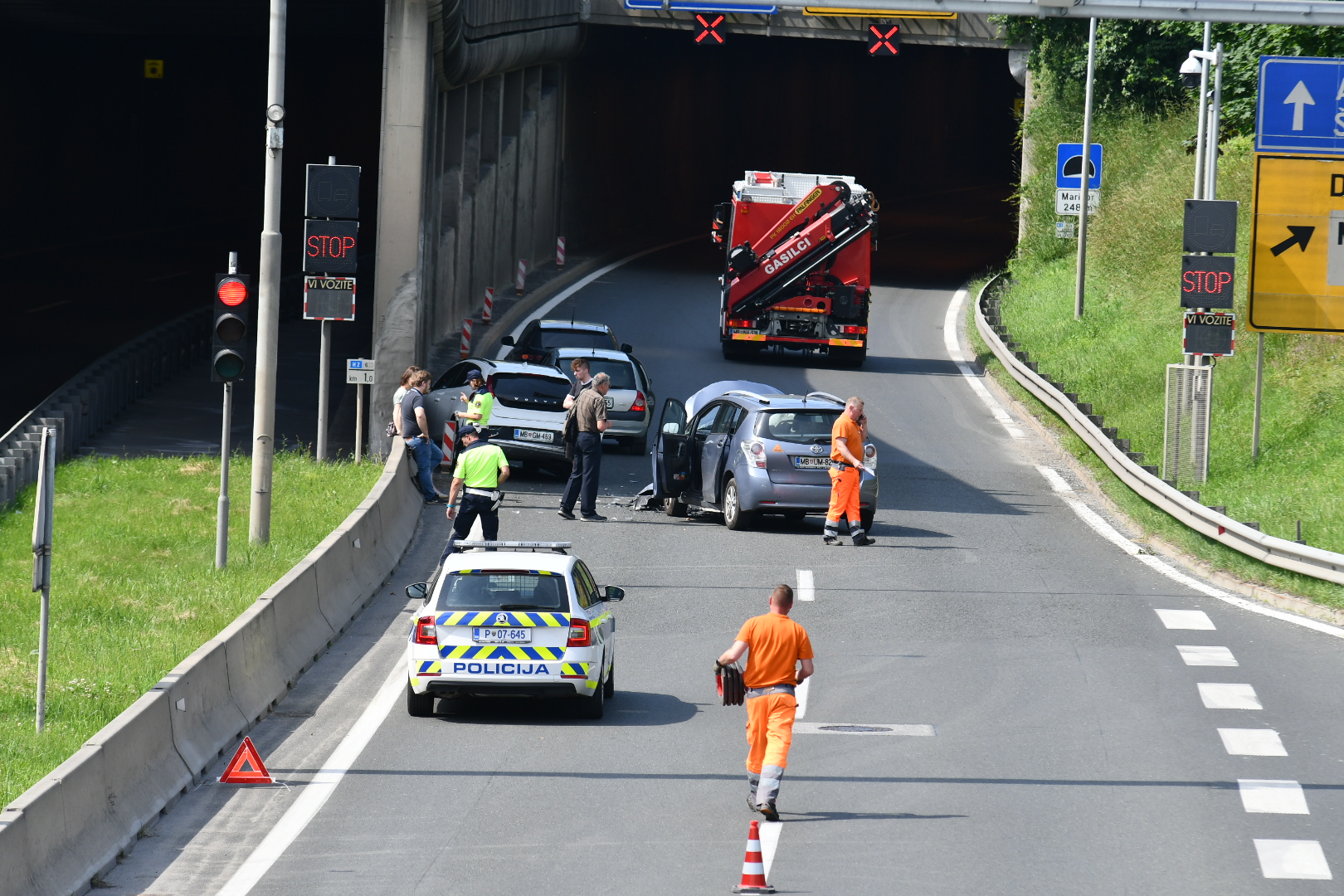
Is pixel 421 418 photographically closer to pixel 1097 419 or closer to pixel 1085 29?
pixel 1097 419

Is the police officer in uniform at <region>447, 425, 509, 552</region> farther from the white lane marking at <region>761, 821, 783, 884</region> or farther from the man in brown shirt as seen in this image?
the white lane marking at <region>761, 821, 783, 884</region>

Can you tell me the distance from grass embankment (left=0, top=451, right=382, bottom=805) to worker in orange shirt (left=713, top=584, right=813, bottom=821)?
4142 mm

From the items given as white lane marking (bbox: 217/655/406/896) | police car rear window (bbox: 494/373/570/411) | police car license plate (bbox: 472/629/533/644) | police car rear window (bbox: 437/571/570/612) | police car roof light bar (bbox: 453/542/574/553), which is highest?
police car rear window (bbox: 494/373/570/411)

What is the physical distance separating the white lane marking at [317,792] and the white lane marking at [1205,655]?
6.63 m

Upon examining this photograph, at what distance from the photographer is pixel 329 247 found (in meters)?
23.7

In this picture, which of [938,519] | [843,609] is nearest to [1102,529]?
[938,519]

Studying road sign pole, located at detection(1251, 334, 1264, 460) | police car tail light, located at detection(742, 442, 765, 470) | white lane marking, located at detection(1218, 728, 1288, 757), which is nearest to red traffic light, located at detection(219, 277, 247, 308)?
police car tail light, located at detection(742, 442, 765, 470)

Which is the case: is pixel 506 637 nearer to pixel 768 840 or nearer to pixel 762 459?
pixel 768 840

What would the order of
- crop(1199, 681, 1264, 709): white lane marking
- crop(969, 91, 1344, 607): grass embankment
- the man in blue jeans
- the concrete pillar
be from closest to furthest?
crop(1199, 681, 1264, 709): white lane marking
crop(969, 91, 1344, 607): grass embankment
the man in blue jeans
the concrete pillar

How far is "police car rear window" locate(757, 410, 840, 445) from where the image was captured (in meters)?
Answer: 21.3

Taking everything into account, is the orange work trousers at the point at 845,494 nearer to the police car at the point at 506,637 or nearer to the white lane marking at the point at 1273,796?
the police car at the point at 506,637

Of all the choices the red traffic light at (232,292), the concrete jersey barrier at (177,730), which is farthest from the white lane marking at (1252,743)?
the red traffic light at (232,292)

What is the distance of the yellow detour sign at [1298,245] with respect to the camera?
20406mm

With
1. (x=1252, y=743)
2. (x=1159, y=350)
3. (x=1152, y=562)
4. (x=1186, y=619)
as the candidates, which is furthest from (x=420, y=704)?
(x=1159, y=350)
